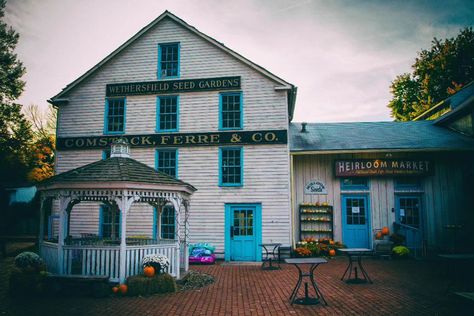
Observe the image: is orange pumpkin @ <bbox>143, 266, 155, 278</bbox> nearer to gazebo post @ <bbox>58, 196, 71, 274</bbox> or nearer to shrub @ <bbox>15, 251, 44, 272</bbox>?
gazebo post @ <bbox>58, 196, 71, 274</bbox>

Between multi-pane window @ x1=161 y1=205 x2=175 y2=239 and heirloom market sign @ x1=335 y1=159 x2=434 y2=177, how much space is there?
770cm

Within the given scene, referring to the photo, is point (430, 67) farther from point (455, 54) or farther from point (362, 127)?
point (362, 127)

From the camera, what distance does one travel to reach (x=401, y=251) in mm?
14531

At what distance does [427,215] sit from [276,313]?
11529 millimetres

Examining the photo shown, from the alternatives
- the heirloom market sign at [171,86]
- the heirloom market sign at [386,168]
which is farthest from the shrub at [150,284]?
the heirloom market sign at [386,168]

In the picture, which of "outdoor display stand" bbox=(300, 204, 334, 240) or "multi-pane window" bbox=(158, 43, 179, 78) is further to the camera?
"multi-pane window" bbox=(158, 43, 179, 78)

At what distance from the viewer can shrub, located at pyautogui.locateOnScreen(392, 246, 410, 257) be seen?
1454 centimetres

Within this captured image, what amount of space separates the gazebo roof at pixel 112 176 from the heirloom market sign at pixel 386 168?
827 cm

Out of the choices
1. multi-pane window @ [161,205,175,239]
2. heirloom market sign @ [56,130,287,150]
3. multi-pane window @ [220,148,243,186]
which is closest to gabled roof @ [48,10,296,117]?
heirloom market sign @ [56,130,287,150]

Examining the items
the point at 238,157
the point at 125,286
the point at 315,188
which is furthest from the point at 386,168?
the point at 125,286

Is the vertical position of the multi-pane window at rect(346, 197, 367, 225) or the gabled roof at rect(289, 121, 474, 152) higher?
the gabled roof at rect(289, 121, 474, 152)

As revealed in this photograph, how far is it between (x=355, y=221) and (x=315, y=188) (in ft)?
7.61

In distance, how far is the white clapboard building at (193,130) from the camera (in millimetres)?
15031

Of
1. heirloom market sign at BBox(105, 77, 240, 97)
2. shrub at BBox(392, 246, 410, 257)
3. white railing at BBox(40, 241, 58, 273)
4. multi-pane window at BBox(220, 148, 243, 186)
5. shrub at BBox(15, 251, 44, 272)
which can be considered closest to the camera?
shrub at BBox(15, 251, 44, 272)
